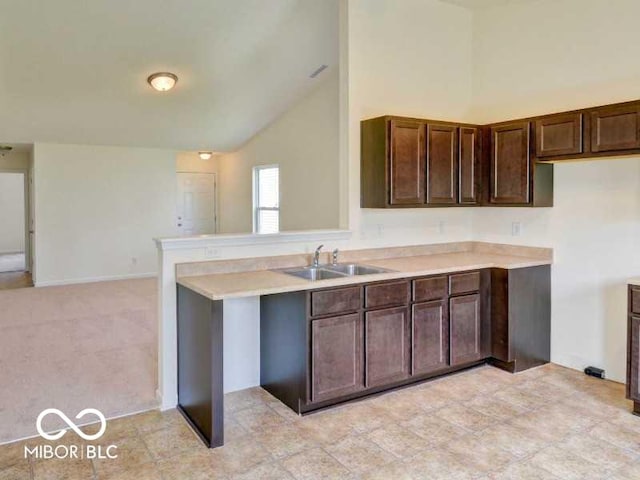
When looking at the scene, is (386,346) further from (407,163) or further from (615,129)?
(615,129)

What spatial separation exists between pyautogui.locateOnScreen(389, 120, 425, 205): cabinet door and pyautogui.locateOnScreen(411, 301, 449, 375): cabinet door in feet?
2.82

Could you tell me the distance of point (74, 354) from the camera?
4.27m

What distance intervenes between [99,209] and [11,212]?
6.36 meters

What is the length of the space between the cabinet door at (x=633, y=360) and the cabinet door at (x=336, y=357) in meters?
1.70

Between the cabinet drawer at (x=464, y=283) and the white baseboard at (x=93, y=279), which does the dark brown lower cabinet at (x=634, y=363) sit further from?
the white baseboard at (x=93, y=279)

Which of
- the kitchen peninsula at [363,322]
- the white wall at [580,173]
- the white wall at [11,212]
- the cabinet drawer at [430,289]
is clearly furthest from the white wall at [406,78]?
the white wall at [11,212]

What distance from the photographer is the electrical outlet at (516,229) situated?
433cm

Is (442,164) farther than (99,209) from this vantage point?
No

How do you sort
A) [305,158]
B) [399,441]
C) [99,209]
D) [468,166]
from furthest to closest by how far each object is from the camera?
[99,209], [305,158], [468,166], [399,441]

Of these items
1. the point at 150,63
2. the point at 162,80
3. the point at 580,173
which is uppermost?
the point at 150,63

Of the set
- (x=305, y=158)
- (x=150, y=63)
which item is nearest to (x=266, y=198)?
Result: (x=305, y=158)

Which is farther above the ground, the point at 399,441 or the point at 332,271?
the point at 332,271

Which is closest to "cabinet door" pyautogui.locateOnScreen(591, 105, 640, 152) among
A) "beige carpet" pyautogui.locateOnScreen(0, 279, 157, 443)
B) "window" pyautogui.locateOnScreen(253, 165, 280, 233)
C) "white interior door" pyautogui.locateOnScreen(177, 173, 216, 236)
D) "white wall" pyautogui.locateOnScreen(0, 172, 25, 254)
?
"beige carpet" pyautogui.locateOnScreen(0, 279, 157, 443)

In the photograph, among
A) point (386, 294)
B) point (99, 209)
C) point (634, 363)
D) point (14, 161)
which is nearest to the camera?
point (634, 363)
